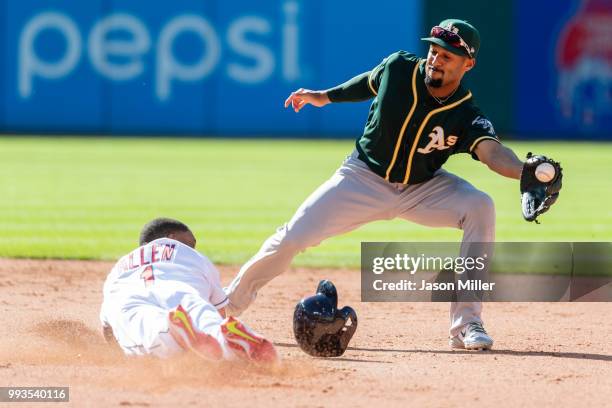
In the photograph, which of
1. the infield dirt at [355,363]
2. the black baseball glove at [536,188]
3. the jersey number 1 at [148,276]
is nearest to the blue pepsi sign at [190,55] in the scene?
the infield dirt at [355,363]

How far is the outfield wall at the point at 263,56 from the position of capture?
26422mm

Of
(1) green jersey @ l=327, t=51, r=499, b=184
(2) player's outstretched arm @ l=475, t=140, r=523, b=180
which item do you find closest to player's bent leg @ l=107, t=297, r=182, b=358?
(1) green jersey @ l=327, t=51, r=499, b=184

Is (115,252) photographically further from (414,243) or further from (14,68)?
(14,68)

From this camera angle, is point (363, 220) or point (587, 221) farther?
point (587, 221)

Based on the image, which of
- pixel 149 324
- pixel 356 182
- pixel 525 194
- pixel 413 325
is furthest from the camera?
pixel 413 325

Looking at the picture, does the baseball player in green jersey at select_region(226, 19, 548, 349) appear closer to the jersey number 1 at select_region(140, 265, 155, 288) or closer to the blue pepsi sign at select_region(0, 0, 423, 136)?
the jersey number 1 at select_region(140, 265, 155, 288)

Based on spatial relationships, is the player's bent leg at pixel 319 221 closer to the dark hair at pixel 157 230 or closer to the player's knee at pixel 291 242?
the player's knee at pixel 291 242

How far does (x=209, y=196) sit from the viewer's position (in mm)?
15102

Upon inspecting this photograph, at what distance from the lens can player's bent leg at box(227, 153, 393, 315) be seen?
6.47 metres

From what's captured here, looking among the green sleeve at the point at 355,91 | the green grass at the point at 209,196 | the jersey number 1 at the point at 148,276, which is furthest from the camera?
the green grass at the point at 209,196

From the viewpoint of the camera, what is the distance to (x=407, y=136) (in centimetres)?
640

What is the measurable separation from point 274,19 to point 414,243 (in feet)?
55.9

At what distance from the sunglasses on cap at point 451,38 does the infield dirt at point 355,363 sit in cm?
166

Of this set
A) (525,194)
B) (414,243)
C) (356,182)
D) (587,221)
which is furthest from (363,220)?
(587,221)
